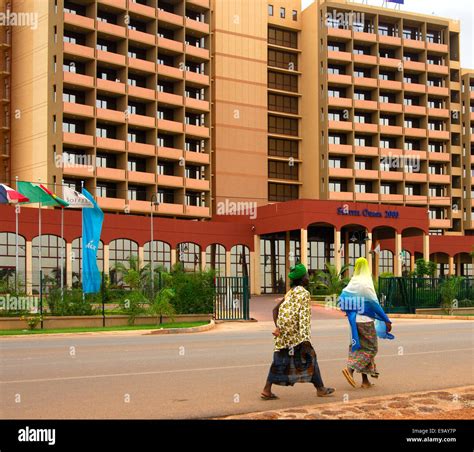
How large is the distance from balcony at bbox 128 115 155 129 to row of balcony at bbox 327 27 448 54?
959 inches

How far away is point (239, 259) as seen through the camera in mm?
62188

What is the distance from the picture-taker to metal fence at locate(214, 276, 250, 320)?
98.9 feet

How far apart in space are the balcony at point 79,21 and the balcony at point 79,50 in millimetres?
1827

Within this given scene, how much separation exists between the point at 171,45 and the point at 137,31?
370 cm

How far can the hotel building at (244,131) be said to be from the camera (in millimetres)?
59406

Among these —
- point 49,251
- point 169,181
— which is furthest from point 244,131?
point 49,251

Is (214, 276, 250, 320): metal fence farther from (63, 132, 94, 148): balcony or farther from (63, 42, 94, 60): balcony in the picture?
(63, 42, 94, 60): balcony

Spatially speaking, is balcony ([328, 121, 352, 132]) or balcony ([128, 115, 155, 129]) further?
balcony ([328, 121, 352, 132])

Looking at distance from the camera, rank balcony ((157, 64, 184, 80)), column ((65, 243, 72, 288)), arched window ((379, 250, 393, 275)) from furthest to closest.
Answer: arched window ((379, 250, 393, 275))
balcony ((157, 64, 184, 80))
column ((65, 243, 72, 288))

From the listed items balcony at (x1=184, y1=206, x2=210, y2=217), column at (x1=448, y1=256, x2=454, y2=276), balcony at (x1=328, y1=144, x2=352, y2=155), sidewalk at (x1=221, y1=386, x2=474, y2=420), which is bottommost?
sidewalk at (x1=221, y1=386, x2=474, y2=420)

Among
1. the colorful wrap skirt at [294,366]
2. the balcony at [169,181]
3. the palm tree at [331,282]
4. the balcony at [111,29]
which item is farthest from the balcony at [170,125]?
the colorful wrap skirt at [294,366]

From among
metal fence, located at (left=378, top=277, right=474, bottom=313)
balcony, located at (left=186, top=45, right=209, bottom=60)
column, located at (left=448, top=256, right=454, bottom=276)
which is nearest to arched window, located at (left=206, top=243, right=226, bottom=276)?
balcony, located at (left=186, top=45, right=209, bottom=60)
